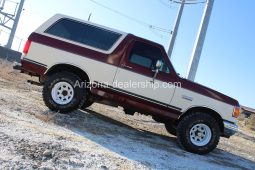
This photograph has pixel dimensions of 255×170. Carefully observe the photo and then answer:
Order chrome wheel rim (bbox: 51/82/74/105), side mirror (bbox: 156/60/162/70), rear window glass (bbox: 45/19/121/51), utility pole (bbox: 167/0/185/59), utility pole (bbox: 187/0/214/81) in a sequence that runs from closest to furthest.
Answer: side mirror (bbox: 156/60/162/70) < chrome wheel rim (bbox: 51/82/74/105) < rear window glass (bbox: 45/19/121/51) < utility pole (bbox: 187/0/214/81) < utility pole (bbox: 167/0/185/59)

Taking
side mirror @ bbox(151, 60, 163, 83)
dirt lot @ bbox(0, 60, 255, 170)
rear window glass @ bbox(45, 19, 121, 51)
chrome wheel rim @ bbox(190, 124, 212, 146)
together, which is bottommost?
dirt lot @ bbox(0, 60, 255, 170)

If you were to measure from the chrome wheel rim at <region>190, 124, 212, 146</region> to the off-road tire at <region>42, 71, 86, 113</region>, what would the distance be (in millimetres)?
2561

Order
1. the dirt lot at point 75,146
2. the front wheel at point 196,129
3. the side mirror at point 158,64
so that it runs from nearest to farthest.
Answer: the dirt lot at point 75,146, the side mirror at point 158,64, the front wheel at point 196,129

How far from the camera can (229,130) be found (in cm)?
737

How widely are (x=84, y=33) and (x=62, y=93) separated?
4.84ft

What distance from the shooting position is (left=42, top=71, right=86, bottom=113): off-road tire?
7387 millimetres

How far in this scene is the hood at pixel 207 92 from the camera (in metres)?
7.41

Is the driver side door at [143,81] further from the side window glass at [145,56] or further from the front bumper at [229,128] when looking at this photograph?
the front bumper at [229,128]

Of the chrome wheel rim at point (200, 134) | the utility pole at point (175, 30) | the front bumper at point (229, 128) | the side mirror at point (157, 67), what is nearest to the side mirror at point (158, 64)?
the side mirror at point (157, 67)

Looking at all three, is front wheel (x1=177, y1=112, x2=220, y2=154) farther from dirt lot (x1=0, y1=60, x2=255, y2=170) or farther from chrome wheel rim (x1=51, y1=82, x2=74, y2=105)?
chrome wheel rim (x1=51, y1=82, x2=74, y2=105)

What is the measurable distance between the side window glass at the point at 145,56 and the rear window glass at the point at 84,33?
53 cm

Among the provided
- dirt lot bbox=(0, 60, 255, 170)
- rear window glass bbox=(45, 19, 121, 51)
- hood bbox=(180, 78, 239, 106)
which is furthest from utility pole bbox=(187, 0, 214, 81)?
rear window glass bbox=(45, 19, 121, 51)

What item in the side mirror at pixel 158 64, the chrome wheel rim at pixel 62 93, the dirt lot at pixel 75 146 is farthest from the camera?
the chrome wheel rim at pixel 62 93

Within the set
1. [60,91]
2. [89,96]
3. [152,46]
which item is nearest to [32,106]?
[60,91]
